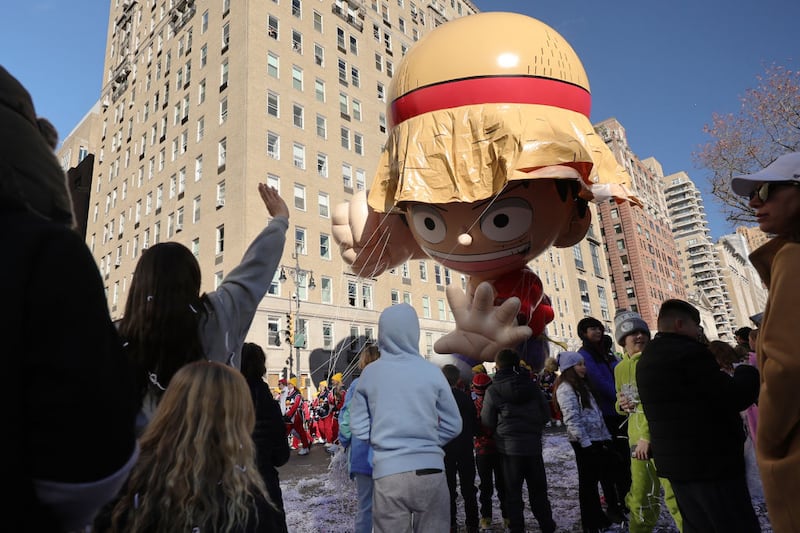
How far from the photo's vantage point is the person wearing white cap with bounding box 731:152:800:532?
6.08ft

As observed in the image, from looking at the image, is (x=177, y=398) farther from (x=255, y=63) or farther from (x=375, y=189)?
(x=255, y=63)

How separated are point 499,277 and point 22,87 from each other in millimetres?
5227

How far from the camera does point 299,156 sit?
28.8 metres

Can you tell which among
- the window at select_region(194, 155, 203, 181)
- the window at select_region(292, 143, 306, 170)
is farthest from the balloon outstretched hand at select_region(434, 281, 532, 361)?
the window at select_region(194, 155, 203, 181)

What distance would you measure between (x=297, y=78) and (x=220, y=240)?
11616 mm

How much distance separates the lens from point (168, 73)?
35.0 metres

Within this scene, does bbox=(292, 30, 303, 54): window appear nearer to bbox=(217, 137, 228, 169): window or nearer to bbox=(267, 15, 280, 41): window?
bbox=(267, 15, 280, 41): window

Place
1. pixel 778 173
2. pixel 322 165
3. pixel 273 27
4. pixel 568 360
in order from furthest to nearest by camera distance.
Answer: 1. pixel 273 27
2. pixel 322 165
3. pixel 568 360
4. pixel 778 173

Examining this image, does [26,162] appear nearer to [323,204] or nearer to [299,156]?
[323,204]

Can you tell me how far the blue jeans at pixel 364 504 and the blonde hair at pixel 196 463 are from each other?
7.85ft

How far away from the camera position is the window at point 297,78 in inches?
1190

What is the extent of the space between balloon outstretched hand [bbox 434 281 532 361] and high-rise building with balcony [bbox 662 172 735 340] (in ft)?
377

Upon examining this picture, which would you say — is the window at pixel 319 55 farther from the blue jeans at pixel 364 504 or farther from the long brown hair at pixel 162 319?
the long brown hair at pixel 162 319

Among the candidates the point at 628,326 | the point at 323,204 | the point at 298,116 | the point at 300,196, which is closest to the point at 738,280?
the point at 323,204
